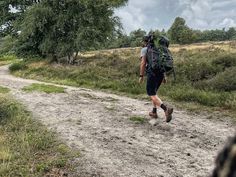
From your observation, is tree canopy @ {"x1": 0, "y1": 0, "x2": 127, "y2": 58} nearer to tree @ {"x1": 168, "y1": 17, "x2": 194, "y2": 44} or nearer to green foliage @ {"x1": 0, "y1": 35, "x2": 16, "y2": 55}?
green foliage @ {"x1": 0, "y1": 35, "x2": 16, "y2": 55}

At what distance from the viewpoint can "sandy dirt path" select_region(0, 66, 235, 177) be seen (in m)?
6.91

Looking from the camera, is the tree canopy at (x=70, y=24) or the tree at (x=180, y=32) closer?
the tree canopy at (x=70, y=24)

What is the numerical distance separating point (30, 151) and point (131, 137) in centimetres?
242

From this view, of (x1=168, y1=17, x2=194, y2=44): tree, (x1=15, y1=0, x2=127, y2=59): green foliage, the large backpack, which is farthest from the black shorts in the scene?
(x1=168, y1=17, x2=194, y2=44): tree

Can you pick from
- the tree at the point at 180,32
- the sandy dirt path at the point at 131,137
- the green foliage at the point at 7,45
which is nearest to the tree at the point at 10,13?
the green foliage at the point at 7,45

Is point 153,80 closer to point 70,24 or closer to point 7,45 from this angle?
point 70,24

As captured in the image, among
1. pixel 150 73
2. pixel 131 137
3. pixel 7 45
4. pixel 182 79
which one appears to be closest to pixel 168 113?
pixel 150 73

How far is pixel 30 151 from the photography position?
7602 millimetres

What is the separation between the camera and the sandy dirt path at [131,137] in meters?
6.91

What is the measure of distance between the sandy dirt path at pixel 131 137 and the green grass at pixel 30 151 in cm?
30

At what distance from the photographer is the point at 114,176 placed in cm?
645

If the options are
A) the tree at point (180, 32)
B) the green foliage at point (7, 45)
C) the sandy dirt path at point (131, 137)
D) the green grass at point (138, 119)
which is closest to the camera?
the sandy dirt path at point (131, 137)

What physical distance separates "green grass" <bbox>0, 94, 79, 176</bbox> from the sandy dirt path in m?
0.30

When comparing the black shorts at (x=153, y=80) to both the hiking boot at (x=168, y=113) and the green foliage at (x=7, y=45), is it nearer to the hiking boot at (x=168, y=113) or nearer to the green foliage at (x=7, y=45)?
the hiking boot at (x=168, y=113)
